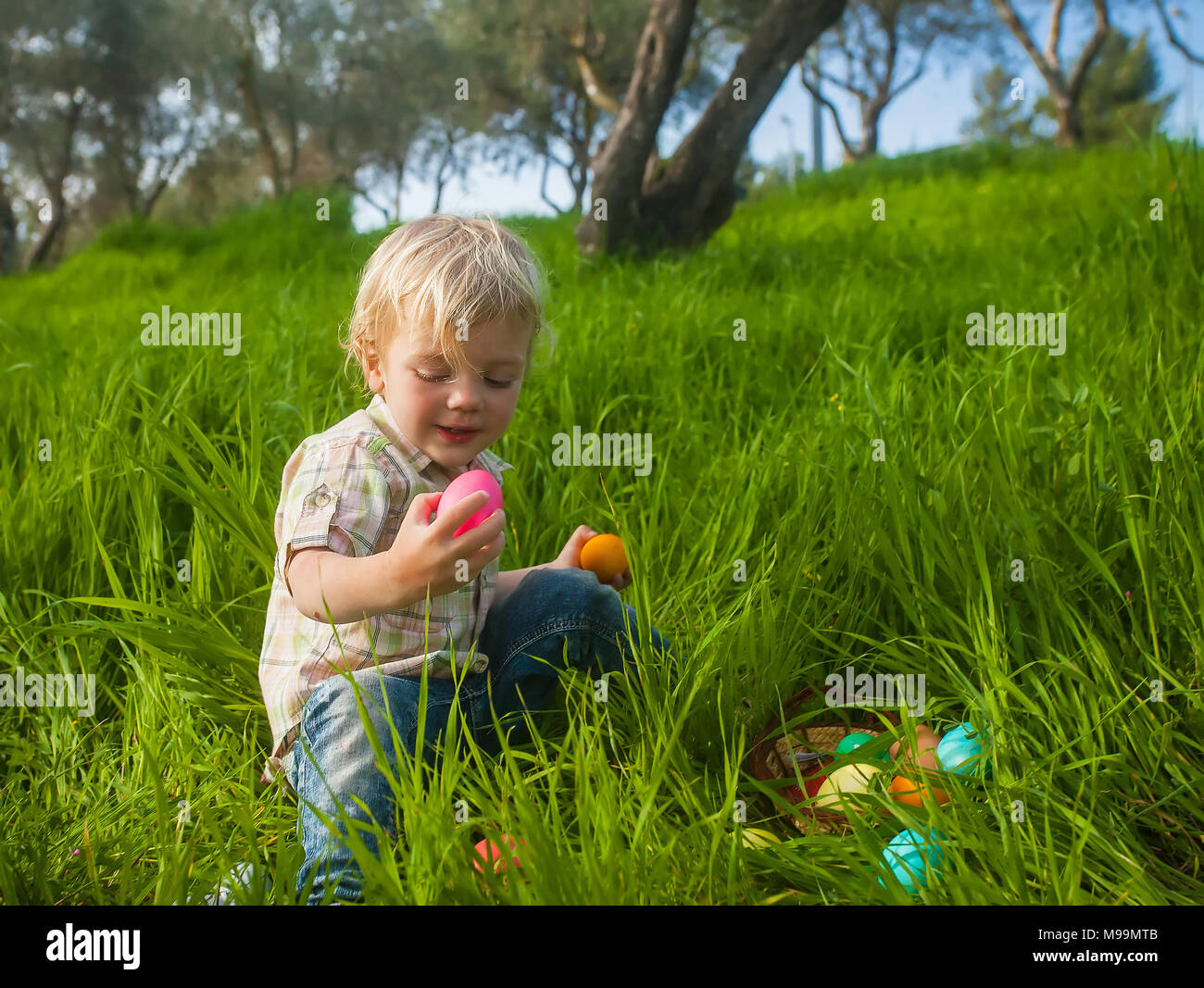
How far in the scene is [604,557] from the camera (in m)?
2.21

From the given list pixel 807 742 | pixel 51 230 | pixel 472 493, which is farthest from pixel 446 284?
pixel 51 230

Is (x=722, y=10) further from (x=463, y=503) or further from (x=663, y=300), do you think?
(x=463, y=503)

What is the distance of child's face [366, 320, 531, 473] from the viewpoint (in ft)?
6.09

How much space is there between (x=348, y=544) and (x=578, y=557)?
1.99 ft

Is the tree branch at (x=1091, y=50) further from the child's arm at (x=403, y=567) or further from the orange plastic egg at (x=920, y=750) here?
the child's arm at (x=403, y=567)

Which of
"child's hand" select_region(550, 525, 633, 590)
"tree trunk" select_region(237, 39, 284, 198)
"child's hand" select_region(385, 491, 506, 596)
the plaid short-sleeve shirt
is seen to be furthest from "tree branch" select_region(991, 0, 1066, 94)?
"child's hand" select_region(385, 491, 506, 596)

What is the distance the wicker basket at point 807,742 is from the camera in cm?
178

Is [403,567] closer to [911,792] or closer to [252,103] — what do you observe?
[911,792]

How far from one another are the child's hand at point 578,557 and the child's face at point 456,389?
409 millimetres

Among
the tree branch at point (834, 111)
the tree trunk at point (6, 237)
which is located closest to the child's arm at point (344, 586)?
the tree trunk at point (6, 237)

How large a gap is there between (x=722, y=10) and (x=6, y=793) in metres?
19.8

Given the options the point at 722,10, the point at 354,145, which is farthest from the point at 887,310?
the point at 354,145

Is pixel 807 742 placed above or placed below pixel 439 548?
below

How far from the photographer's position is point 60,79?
2048 centimetres
